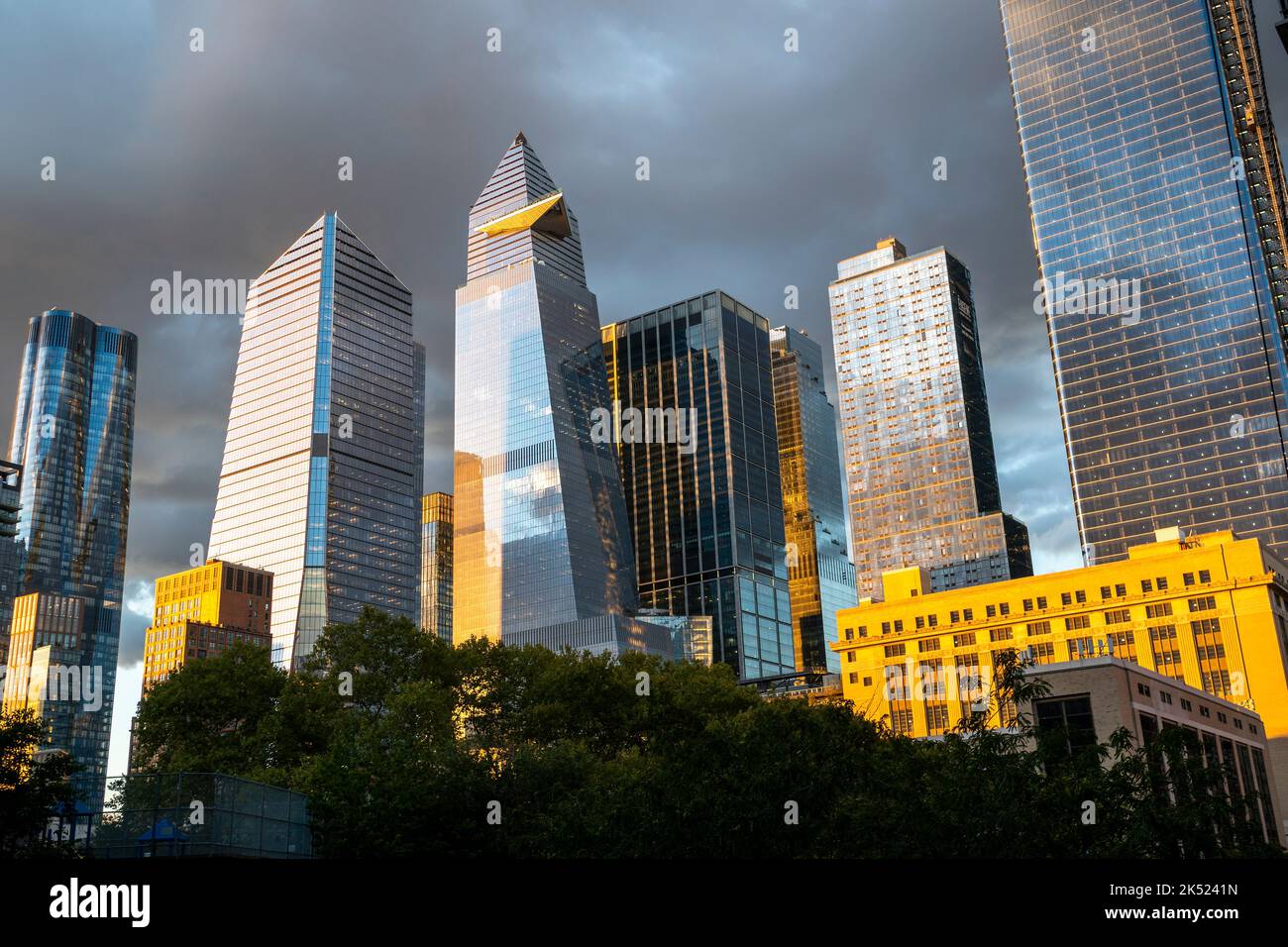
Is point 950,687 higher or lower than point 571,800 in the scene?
higher

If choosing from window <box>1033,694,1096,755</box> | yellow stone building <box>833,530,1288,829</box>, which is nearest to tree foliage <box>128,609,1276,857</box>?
window <box>1033,694,1096,755</box>

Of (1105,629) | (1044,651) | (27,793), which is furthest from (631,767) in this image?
(1044,651)

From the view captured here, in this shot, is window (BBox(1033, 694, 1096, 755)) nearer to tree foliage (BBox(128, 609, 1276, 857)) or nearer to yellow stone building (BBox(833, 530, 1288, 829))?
tree foliage (BBox(128, 609, 1276, 857))

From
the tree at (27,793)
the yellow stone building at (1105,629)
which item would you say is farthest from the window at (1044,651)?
the tree at (27,793)

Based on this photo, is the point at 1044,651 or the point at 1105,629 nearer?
the point at 1105,629

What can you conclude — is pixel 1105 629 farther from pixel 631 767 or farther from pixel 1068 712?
pixel 631 767

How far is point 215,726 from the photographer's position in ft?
248

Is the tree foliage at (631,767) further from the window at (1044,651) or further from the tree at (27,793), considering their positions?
the window at (1044,651)

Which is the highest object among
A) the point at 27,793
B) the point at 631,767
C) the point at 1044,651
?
the point at 1044,651

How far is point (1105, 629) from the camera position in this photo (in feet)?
473

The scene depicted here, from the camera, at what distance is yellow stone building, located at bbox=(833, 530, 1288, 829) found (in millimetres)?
134750
